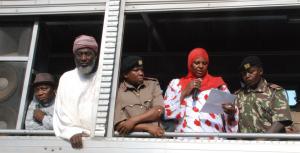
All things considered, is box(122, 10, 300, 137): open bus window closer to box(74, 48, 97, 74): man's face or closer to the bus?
the bus

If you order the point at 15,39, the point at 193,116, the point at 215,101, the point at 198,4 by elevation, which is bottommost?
the point at 193,116

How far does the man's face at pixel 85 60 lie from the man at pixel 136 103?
281 mm

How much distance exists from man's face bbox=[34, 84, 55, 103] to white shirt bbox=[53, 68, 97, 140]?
1.26 feet

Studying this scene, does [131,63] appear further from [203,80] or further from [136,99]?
[203,80]

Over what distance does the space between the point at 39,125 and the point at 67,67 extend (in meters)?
2.00

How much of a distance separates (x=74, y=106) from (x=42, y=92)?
1.99ft

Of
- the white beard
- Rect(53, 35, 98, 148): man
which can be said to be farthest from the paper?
the white beard

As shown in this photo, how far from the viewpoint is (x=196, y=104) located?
3.82m

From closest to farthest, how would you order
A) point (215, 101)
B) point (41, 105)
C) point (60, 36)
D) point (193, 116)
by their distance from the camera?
1. point (215, 101)
2. point (193, 116)
3. point (41, 105)
4. point (60, 36)

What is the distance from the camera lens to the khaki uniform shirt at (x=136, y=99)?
12.5 feet

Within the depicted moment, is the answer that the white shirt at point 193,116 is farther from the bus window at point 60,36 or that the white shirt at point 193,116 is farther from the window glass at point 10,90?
the window glass at point 10,90

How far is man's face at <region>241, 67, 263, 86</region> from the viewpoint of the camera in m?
3.97

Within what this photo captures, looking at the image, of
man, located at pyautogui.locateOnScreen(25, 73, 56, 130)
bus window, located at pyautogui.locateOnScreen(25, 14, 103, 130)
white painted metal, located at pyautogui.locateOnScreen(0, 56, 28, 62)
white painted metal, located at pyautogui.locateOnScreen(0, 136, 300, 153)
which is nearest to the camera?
white painted metal, located at pyautogui.locateOnScreen(0, 136, 300, 153)

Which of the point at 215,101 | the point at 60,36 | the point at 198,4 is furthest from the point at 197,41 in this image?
the point at 215,101
